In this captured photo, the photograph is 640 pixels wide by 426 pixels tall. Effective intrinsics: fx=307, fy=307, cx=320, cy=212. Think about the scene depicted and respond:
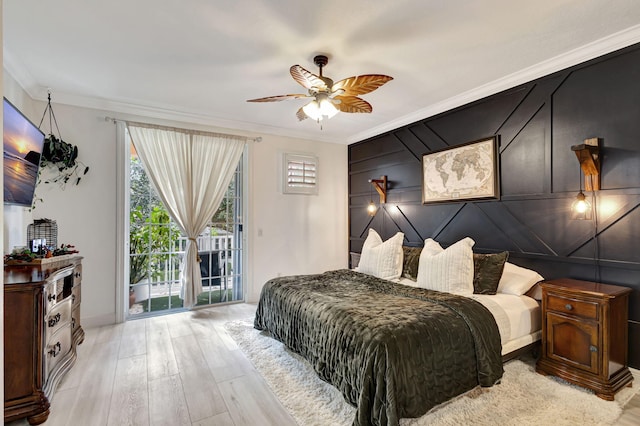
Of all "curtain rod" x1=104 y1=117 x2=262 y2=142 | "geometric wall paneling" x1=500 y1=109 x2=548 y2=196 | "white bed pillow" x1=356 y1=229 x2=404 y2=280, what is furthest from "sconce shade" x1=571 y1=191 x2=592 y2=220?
"curtain rod" x1=104 y1=117 x2=262 y2=142

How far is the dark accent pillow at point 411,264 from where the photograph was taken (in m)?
3.50

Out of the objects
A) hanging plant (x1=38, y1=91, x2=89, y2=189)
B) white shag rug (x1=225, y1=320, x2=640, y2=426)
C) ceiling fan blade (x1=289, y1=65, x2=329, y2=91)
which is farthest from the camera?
hanging plant (x1=38, y1=91, x2=89, y2=189)

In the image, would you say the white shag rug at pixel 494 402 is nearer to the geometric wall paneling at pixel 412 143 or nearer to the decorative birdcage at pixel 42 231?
the decorative birdcage at pixel 42 231

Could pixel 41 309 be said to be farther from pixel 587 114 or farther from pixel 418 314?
pixel 587 114

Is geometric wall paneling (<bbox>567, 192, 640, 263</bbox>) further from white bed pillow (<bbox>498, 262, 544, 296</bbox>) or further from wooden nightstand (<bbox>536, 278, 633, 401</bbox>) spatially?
white bed pillow (<bbox>498, 262, 544, 296</bbox>)

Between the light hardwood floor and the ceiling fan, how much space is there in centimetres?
240

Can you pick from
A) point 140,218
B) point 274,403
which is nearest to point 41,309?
point 274,403

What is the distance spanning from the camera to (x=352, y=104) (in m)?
3.00

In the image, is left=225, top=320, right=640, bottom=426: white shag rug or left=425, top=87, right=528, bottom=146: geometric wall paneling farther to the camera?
left=425, top=87, right=528, bottom=146: geometric wall paneling

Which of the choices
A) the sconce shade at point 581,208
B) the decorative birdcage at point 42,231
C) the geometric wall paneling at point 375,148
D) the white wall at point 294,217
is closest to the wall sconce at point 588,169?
the sconce shade at point 581,208

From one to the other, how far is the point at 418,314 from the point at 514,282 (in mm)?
1340

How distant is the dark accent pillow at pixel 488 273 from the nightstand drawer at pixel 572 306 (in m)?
0.44

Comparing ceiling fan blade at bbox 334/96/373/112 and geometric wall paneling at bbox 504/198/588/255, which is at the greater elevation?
ceiling fan blade at bbox 334/96/373/112

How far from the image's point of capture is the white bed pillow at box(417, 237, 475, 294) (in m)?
2.89
